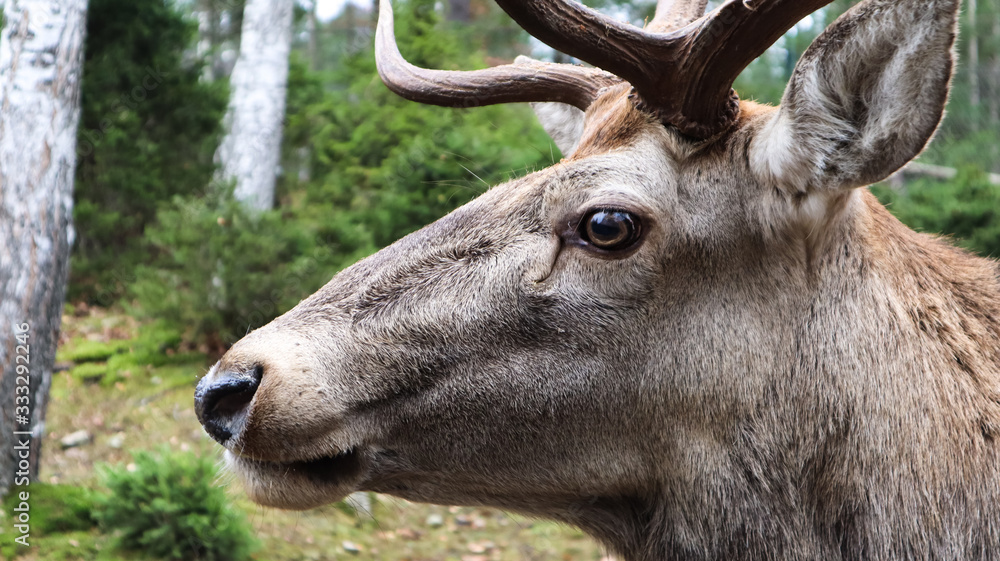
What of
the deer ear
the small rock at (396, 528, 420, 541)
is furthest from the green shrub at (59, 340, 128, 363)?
the deer ear

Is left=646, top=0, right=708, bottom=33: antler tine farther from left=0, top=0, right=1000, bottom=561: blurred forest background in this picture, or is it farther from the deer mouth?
the deer mouth

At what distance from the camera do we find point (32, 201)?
5570 mm

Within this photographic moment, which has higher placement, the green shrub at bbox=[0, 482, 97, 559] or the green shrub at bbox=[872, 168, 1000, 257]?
the green shrub at bbox=[872, 168, 1000, 257]

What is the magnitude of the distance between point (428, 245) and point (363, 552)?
13.6 ft

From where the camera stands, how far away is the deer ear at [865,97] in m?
2.15

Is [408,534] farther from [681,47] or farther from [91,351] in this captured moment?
[681,47]

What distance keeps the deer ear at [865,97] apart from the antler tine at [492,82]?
1.06 metres

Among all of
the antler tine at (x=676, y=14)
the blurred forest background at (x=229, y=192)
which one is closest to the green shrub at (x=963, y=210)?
the blurred forest background at (x=229, y=192)

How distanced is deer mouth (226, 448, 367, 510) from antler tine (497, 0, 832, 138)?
4.65ft

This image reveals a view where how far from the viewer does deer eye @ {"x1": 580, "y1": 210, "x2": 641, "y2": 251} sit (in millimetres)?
2514

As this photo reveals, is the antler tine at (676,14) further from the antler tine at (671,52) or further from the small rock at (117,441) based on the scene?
the small rock at (117,441)

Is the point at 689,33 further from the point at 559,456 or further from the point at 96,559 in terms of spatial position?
the point at 96,559

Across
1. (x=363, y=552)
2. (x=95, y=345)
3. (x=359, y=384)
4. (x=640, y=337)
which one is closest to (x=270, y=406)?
(x=359, y=384)

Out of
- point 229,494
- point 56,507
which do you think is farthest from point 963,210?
point 56,507
